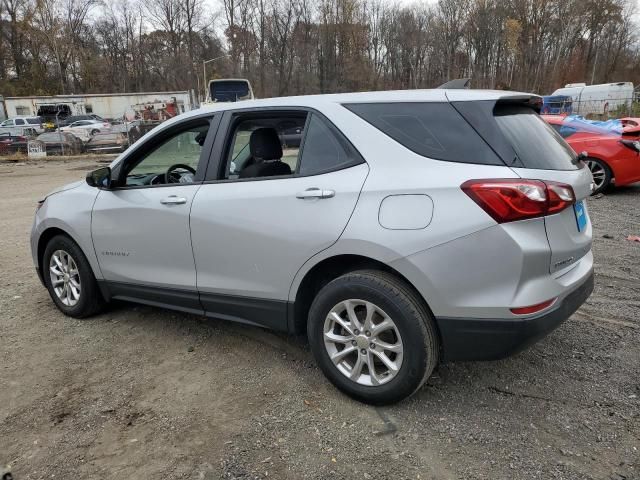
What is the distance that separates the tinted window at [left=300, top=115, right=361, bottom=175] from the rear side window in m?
0.20

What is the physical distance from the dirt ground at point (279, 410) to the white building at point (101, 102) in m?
31.1

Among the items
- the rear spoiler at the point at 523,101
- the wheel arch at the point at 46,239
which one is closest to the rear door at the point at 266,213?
the rear spoiler at the point at 523,101

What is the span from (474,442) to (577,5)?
247ft

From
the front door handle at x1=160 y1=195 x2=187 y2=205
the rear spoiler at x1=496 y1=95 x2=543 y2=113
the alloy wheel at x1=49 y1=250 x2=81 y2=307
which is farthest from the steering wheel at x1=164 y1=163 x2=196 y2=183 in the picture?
the rear spoiler at x1=496 y1=95 x2=543 y2=113

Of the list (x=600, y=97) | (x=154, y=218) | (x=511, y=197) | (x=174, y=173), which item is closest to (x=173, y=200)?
(x=154, y=218)

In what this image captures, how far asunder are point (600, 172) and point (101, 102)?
1419 inches

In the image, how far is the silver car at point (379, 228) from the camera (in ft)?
8.13

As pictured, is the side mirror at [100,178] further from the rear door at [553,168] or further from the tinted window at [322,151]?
the rear door at [553,168]

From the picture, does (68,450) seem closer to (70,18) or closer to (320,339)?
(320,339)

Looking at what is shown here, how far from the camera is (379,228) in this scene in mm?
2635

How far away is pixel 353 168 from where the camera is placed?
9.24 feet

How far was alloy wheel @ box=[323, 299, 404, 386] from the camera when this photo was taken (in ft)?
9.00

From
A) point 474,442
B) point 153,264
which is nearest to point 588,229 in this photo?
point 474,442

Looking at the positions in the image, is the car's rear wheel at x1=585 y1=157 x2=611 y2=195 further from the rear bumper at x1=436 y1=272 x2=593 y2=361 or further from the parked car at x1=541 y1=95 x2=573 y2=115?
the parked car at x1=541 y1=95 x2=573 y2=115
